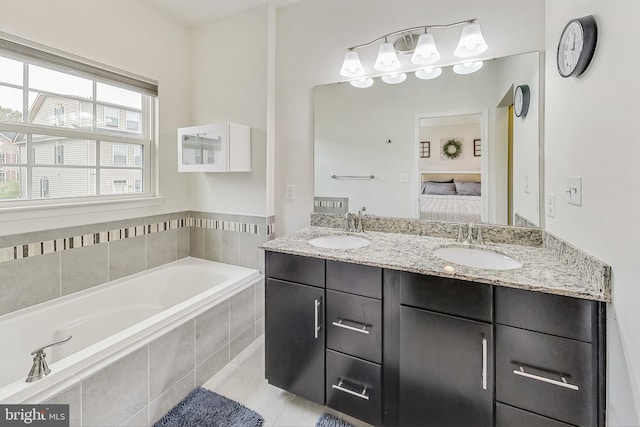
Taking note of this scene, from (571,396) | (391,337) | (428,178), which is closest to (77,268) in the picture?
(391,337)

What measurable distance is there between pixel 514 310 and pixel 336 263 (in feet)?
2.46

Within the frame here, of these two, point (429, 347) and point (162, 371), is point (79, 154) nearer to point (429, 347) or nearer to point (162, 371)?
point (162, 371)

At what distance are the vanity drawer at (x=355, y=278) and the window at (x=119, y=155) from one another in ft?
6.18

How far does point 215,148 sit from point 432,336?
1.91 meters

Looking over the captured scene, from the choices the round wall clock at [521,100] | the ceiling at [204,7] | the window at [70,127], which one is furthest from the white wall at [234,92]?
the round wall clock at [521,100]

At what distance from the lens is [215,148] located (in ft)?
7.32

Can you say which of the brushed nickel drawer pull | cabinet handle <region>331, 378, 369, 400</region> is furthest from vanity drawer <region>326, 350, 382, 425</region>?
the brushed nickel drawer pull

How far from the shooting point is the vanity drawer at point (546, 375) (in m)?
1.02

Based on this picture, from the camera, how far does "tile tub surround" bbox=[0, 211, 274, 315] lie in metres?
1.67

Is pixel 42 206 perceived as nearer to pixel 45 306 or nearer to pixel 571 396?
pixel 45 306

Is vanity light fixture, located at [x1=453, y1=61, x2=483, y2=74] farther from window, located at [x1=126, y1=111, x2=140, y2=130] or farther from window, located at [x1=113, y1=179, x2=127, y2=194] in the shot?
window, located at [x1=113, y1=179, x2=127, y2=194]

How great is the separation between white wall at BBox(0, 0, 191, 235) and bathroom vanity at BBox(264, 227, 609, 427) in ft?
4.50

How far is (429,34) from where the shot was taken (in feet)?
5.68

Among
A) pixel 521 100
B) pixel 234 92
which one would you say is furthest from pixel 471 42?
pixel 234 92
